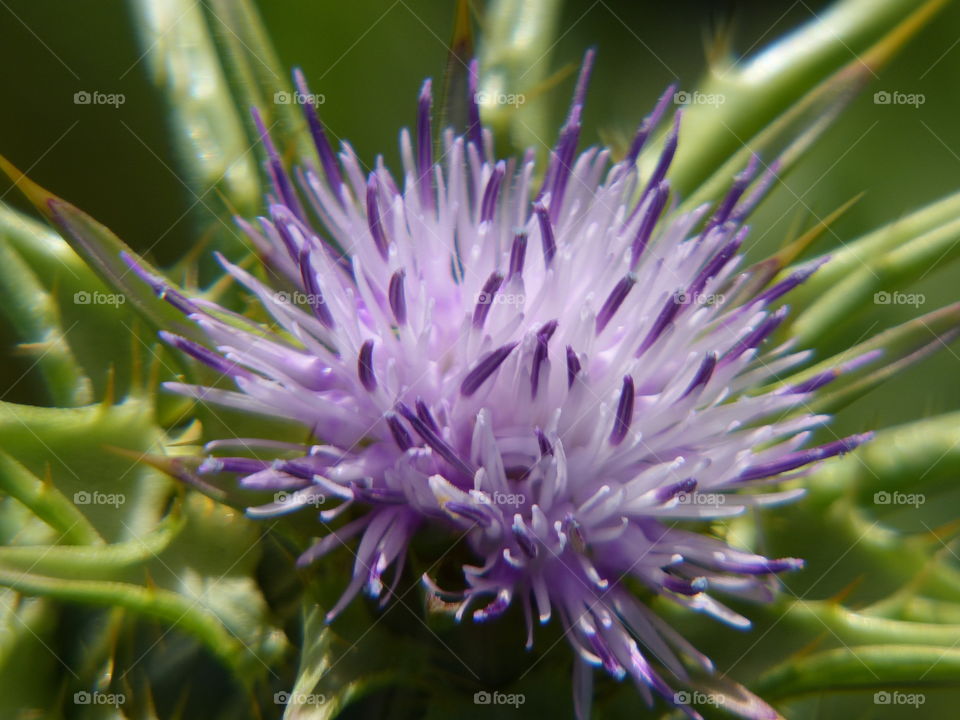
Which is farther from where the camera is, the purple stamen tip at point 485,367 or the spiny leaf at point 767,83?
the spiny leaf at point 767,83

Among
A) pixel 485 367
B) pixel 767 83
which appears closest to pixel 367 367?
pixel 485 367

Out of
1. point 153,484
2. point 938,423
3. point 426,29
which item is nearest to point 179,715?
point 153,484

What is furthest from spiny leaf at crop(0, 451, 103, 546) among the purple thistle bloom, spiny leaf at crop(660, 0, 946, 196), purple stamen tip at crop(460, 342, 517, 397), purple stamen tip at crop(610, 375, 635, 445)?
spiny leaf at crop(660, 0, 946, 196)

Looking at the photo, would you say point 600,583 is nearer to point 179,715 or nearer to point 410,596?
point 410,596

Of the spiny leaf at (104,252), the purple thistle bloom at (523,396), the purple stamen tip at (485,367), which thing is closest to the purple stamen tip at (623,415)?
the purple thistle bloom at (523,396)

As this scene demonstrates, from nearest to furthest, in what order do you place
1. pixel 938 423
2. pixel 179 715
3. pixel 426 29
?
pixel 179 715, pixel 938 423, pixel 426 29

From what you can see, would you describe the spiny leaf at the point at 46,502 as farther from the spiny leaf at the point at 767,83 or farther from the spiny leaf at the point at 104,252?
the spiny leaf at the point at 767,83

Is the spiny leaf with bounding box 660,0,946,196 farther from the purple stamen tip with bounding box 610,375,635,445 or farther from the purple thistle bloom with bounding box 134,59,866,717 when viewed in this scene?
the purple stamen tip with bounding box 610,375,635,445

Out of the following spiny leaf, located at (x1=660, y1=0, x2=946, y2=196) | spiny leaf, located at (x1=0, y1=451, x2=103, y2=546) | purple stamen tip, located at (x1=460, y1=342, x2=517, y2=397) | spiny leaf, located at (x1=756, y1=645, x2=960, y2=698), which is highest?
spiny leaf, located at (x1=660, y1=0, x2=946, y2=196)
